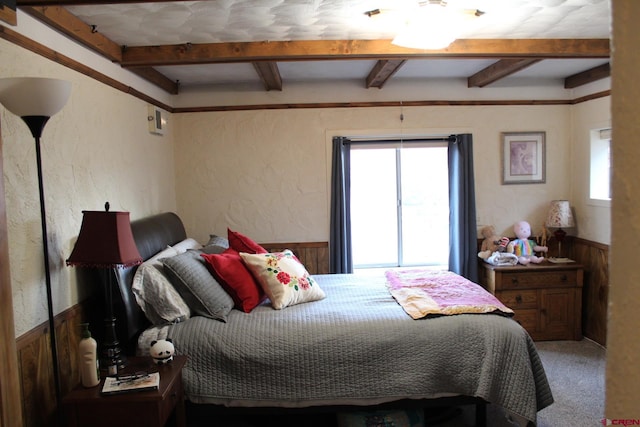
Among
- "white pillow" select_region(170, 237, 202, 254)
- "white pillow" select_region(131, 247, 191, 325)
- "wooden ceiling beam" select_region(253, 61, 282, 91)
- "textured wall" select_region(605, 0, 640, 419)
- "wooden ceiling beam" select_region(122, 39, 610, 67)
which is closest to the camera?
"textured wall" select_region(605, 0, 640, 419)

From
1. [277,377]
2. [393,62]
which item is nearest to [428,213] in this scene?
[393,62]

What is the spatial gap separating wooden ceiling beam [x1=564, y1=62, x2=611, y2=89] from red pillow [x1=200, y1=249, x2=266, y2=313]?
335cm

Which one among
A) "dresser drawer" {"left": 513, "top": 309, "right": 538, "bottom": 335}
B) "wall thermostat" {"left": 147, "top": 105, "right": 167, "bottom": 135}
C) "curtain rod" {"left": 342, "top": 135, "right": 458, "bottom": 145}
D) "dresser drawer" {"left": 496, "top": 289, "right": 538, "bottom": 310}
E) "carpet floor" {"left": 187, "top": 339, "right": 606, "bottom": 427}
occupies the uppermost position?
"wall thermostat" {"left": 147, "top": 105, "right": 167, "bottom": 135}

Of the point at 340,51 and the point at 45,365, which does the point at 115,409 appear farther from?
the point at 340,51

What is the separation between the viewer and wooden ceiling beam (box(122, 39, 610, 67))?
2908 mm

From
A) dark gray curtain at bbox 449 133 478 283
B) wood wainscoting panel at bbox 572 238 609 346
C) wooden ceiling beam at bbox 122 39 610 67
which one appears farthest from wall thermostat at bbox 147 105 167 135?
wood wainscoting panel at bbox 572 238 609 346

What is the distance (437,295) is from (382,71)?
180 cm

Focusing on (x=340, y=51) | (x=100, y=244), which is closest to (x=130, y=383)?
(x=100, y=244)

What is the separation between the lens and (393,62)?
3.37 meters

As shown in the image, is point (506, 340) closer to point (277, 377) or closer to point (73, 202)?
point (277, 377)

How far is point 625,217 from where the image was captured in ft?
1.30

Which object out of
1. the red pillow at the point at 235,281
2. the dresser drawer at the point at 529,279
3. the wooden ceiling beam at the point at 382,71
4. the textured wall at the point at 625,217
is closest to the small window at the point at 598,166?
the dresser drawer at the point at 529,279

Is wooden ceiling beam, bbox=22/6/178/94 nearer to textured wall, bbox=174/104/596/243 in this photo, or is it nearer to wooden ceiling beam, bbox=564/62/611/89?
textured wall, bbox=174/104/596/243

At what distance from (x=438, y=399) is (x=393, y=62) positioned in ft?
7.54
